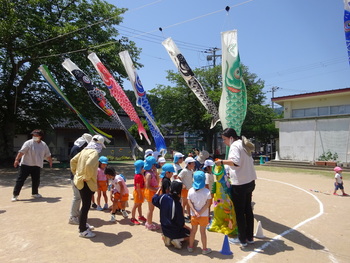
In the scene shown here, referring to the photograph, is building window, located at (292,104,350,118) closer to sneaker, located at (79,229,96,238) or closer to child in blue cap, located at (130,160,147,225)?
child in blue cap, located at (130,160,147,225)

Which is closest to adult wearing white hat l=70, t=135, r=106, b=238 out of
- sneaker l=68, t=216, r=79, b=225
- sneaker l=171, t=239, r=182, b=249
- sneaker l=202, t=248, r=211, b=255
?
sneaker l=68, t=216, r=79, b=225

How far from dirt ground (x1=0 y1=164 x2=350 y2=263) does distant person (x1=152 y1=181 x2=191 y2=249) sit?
6.5 inches

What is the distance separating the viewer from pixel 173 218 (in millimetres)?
4141

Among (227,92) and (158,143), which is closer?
(227,92)

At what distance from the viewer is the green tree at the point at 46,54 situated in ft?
44.7

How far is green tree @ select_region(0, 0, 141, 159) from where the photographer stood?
1363cm

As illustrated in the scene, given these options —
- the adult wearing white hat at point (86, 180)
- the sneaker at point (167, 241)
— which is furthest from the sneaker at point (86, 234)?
the sneaker at point (167, 241)

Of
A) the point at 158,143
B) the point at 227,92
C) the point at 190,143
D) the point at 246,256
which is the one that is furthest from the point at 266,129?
the point at 246,256

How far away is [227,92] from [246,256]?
141 inches

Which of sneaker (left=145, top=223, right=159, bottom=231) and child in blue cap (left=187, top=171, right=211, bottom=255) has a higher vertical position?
child in blue cap (left=187, top=171, right=211, bottom=255)

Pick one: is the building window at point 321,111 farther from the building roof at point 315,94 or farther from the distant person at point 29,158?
the distant person at point 29,158

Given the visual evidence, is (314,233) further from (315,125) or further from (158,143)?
(315,125)

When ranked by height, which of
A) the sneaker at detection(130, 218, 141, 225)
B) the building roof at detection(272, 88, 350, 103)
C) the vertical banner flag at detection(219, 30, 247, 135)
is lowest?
the sneaker at detection(130, 218, 141, 225)

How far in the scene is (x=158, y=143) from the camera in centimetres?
919
